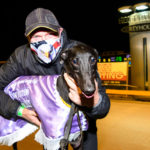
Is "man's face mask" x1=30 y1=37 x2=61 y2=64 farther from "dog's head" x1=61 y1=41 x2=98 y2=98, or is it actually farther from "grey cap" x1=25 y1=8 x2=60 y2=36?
"dog's head" x1=61 y1=41 x2=98 y2=98

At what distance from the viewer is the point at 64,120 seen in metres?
0.83

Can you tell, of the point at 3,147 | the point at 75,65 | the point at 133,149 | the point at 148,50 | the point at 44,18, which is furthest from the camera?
the point at 148,50

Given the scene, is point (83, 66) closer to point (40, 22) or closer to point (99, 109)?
point (99, 109)

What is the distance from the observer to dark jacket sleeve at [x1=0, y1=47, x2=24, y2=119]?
0.99 meters

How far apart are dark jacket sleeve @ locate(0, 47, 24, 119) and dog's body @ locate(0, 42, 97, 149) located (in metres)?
0.04

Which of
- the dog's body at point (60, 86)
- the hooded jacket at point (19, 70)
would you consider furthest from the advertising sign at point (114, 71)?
the dog's body at point (60, 86)

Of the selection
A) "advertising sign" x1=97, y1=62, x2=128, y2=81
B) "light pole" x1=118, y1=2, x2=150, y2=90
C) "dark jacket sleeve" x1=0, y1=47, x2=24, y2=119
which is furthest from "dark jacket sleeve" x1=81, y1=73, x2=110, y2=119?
"light pole" x1=118, y1=2, x2=150, y2=90

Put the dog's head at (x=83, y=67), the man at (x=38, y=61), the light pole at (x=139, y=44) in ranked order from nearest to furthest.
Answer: the dog's head at (x=83, y=67), the man at (x=38, y=61), the light pole at (x=139, y=44)

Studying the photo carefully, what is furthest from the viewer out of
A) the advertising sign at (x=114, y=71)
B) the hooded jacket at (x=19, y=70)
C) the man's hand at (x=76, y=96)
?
the advertising sign at (x=114, y=71)

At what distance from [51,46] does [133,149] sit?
1659 millimetres

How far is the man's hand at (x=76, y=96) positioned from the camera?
76 centimetres

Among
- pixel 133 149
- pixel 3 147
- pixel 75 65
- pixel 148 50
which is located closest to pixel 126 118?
pixel 133 149

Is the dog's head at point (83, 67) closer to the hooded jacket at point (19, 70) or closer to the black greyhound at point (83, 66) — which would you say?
the black greyhound at point (83, 66)

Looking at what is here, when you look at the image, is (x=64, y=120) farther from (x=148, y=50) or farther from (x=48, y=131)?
(x=148, y=50)
